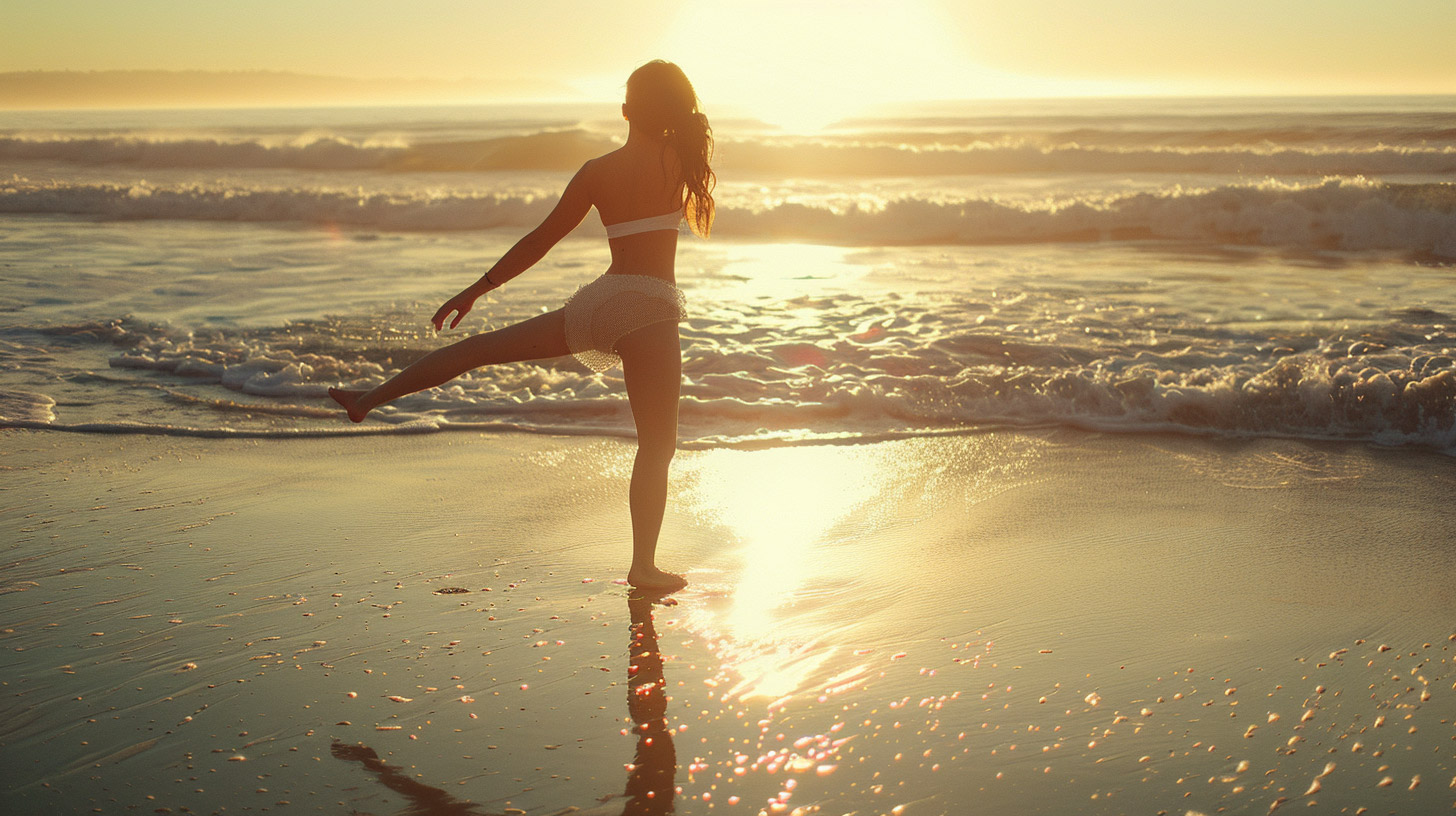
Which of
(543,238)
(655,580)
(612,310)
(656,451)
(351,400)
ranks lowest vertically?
(655,580)

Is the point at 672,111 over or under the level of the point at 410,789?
over

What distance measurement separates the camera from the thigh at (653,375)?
3.38 metres

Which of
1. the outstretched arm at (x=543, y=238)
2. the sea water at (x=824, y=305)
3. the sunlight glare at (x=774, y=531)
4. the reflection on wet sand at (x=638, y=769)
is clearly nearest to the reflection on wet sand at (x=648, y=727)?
the reflection on wet sand at (x=638, y=769)

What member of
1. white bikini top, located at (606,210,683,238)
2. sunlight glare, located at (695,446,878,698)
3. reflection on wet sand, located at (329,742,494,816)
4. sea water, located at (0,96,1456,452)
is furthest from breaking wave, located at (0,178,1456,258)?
reflection on wet sand, located at (329,742,494,816)

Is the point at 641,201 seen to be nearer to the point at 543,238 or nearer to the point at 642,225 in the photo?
the point at 642,225

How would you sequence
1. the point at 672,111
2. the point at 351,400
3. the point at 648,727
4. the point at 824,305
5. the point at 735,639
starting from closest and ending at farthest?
the point at 648,727 < the point at 735,639 < the point at 672,111 < the point at 351,400 < the point at 824,305

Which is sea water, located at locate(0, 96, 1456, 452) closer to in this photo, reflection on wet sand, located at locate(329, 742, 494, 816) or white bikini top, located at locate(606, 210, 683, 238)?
white bikini top, located at locate(606, 210, 683, 238)

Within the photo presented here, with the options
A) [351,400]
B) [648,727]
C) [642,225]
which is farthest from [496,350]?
[648,727]

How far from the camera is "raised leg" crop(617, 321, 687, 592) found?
3395 mm

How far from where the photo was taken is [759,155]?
1142 inches

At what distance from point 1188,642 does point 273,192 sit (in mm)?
21405

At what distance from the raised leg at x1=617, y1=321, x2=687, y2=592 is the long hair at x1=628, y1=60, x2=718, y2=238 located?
55 cm

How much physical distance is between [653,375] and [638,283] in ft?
1.04

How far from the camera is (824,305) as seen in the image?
9430 millimetres
